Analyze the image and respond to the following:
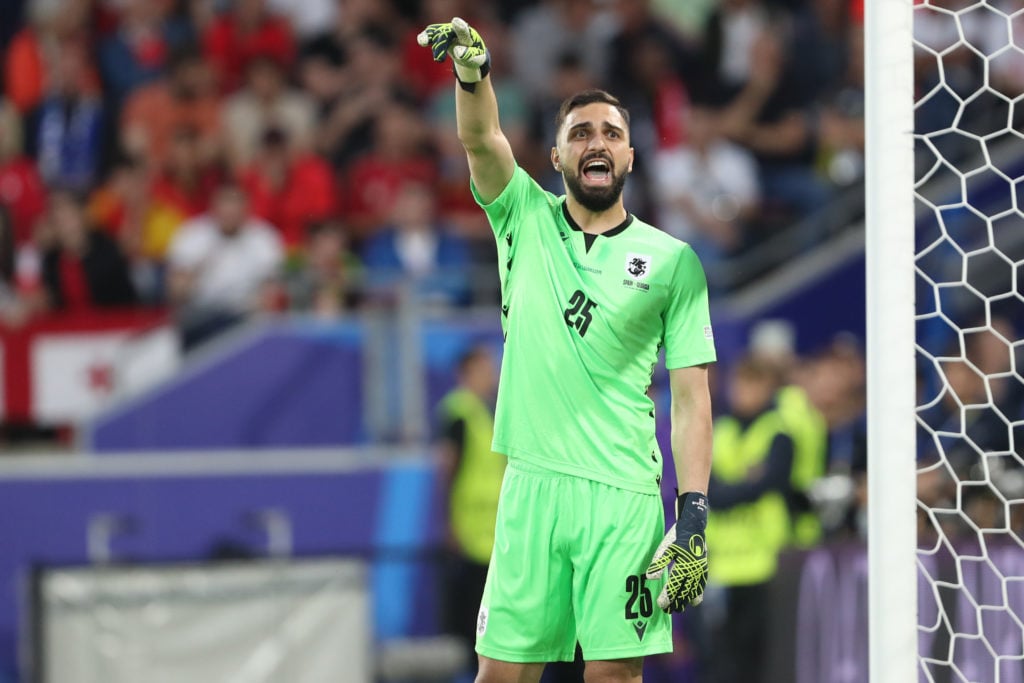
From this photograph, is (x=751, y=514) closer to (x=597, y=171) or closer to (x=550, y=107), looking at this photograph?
(x=597, y=171)

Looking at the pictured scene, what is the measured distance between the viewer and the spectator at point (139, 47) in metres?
13.0

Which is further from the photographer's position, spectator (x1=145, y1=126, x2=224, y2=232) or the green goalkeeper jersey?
spectator (x1=145, y1=126, x2=224, y2=232)

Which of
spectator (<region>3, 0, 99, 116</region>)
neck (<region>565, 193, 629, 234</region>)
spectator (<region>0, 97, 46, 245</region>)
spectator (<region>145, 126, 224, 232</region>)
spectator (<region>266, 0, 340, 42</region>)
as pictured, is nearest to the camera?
neck (<region>565, 193, 629, 234</region>)

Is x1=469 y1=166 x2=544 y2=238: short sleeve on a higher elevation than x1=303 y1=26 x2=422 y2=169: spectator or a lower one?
lower

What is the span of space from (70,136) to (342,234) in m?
2.51

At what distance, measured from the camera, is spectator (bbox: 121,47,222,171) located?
12.2m

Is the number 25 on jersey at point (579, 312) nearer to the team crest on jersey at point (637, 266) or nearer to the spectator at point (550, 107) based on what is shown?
the team crest on jersey at point (637, 266)

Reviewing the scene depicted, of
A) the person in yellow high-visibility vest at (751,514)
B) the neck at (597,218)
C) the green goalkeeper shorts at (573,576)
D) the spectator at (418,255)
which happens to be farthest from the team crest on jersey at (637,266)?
the spectator at (418,255)

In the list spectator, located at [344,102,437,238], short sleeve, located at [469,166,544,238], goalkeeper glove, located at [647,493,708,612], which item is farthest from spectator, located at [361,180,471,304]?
goalkeeper glove, located at [647,493,708,612]

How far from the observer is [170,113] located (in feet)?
40.8

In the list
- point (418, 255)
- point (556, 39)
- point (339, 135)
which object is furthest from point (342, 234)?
point (556, 39)

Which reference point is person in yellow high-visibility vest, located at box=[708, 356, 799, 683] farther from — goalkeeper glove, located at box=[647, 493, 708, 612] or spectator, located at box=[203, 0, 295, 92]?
spectator, located at box=[203, 0, 295, 92]

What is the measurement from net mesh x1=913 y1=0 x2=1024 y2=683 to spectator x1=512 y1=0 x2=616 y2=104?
2.76m

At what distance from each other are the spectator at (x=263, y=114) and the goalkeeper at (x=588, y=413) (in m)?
7.54
